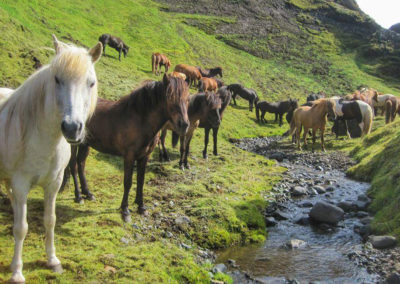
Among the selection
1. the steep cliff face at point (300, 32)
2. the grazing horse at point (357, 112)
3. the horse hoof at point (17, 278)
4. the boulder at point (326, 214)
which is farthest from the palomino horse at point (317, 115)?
the steep cliff face at point (300, 32)

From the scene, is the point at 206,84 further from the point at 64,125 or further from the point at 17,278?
the point at 64,125

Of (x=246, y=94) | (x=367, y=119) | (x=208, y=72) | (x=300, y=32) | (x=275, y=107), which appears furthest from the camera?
(x=300, y=32)

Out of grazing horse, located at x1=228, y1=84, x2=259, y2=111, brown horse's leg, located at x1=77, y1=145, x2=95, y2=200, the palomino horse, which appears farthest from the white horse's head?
grazing horse, located at x1=228, y1=84, x2=259, y2=111

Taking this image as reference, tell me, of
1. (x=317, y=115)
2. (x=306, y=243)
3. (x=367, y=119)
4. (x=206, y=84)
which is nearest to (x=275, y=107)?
(x=206, y=84)

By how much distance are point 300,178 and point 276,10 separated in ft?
229

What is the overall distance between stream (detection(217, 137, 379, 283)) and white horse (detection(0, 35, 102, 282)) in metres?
3.41

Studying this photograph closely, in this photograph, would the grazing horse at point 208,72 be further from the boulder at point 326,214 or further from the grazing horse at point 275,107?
the boulder at point 326,214

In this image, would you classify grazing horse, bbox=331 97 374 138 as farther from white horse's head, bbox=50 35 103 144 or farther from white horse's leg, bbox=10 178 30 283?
white horse's leg, bbox=10 178 30 283

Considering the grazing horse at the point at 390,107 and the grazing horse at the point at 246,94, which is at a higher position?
the grazing horse at the point at 390,107

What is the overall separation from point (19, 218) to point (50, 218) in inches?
20.6

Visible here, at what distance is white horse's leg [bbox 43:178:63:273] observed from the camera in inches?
173

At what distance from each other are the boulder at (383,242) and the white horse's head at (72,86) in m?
6.06

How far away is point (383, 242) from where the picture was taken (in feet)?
21.9

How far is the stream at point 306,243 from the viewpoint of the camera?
5.85 metres
